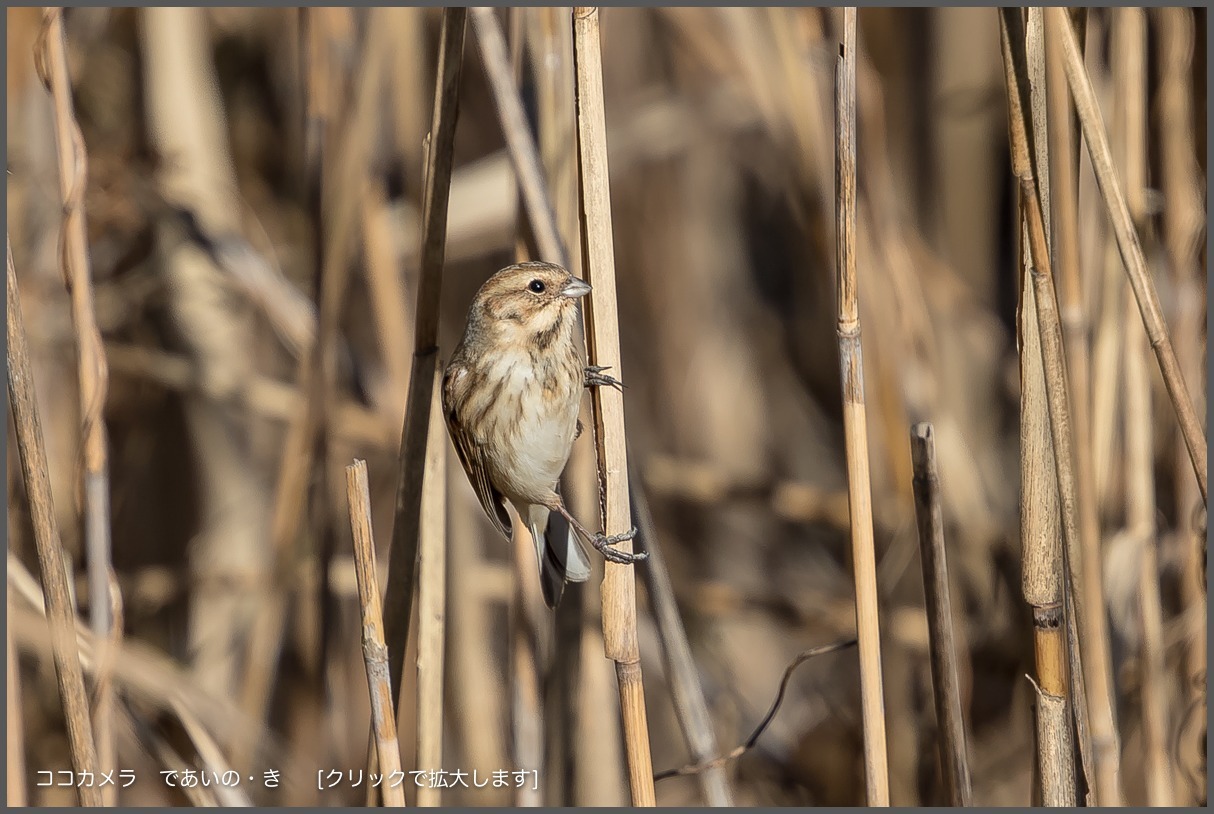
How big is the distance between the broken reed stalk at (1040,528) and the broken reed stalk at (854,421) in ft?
0.72

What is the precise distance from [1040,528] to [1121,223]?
1.49 feet

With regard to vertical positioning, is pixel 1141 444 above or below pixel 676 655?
above

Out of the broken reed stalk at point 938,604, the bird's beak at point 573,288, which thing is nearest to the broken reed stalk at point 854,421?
the broken reed stalk at point 938,604

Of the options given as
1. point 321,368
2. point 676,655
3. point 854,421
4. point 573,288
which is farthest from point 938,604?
point 321,368

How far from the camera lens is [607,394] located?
1.64 metres

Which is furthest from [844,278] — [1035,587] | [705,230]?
[705,230]

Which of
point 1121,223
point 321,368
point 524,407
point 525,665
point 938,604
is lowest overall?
point 525,665

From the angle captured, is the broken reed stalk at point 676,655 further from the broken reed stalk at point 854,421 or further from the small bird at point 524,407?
the broken reed stalk at point 854,421

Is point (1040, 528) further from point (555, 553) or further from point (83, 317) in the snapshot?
point (83, 317)

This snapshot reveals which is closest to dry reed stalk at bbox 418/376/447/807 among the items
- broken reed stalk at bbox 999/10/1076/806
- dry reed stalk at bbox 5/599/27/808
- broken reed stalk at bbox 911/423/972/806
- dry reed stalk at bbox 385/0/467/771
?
dry reed stalk at bbox 385/0/467/771

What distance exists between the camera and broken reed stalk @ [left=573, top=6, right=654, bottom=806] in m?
1.51

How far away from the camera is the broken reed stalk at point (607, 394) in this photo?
1.51 meters

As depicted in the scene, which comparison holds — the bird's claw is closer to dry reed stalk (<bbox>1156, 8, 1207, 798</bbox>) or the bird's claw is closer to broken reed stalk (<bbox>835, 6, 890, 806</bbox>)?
broken reed stalk (<bbox>835, 6, 890, 806</bbox>)

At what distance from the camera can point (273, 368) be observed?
10.5 ft
